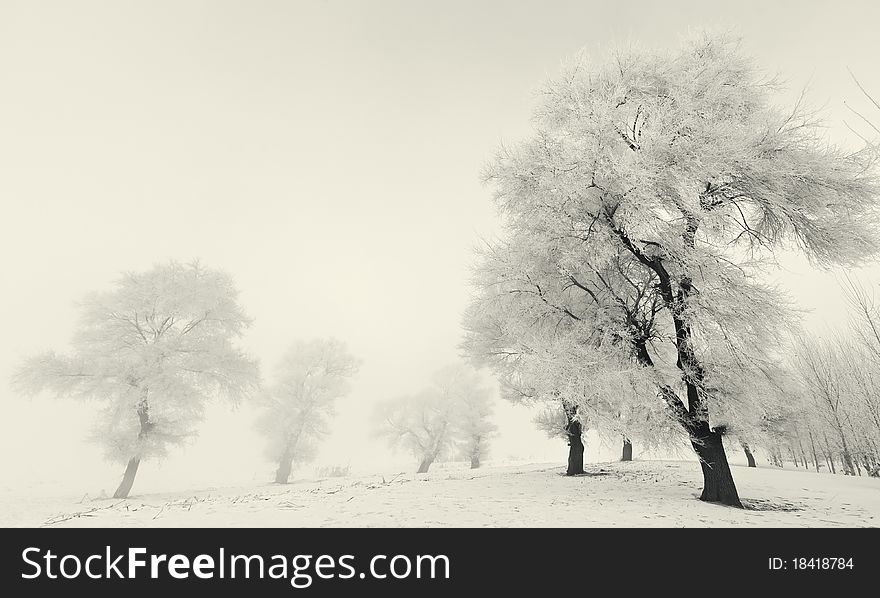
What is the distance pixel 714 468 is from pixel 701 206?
630 centimetres

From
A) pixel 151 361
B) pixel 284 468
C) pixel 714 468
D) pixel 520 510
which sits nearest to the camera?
pixel 520 510

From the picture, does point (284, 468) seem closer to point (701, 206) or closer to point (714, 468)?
point (714, 468)

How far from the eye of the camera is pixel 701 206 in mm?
9414

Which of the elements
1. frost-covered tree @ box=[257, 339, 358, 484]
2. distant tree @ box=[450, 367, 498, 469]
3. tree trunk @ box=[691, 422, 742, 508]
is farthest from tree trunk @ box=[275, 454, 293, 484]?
tree trunk @ box=[691, 422, 742, 508]

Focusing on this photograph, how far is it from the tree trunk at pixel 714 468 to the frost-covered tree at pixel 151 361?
1810cm

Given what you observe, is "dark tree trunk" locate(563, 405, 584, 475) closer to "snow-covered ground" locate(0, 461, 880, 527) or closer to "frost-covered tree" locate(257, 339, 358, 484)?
"snow-covered ground" locate(0, 461, 880, 527)

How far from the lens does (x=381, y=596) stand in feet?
14.6

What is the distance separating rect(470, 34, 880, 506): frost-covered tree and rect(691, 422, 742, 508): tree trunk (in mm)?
29

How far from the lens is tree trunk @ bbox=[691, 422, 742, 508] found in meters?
9.55

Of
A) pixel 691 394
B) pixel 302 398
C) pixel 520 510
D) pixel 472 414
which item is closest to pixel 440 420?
pixel 472 414

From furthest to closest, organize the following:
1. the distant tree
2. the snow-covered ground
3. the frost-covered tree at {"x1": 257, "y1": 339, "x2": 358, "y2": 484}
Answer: the distant tree → the frost-covered tree at {"x1": 257, "y1": 339, "x2": 358, "y2": 484} → the snow-covered ground

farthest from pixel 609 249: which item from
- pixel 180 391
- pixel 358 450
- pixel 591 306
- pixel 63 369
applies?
pixel 358 450

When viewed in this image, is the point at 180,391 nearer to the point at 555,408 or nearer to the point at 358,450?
the point at 555,408

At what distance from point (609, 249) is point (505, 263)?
3.23 meters
